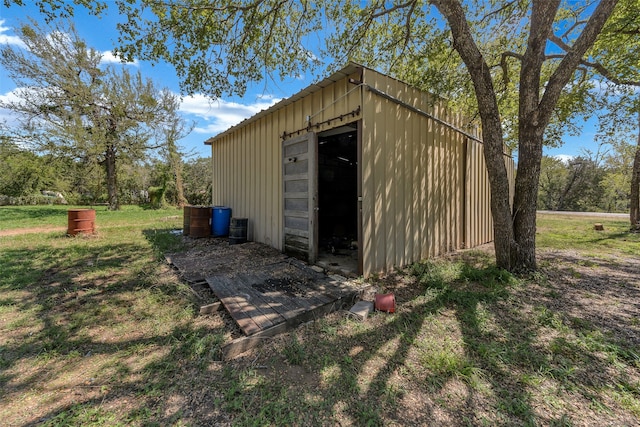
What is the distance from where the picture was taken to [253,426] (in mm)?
1410

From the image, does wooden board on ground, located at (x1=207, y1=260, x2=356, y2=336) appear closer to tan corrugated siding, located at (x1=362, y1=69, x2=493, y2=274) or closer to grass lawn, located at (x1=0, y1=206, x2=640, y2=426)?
grass lawn, located at (x1=0, y1=206, x2=640, y2=426)

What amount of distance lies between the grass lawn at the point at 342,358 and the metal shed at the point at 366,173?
1029 mm

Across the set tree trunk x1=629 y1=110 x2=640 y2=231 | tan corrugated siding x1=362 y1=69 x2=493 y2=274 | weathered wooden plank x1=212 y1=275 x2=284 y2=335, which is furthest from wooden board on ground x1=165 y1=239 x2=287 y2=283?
tree trunk x1=629 y1=110 x2=640 y2=231

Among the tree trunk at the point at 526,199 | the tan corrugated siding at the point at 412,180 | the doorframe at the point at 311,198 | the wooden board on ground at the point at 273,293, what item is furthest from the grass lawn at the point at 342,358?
the doorframe at the point at 311,198

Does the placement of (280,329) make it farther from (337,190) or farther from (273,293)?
(337,190)

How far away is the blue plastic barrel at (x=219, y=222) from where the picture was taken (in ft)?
21.6

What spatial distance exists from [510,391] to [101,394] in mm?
2685

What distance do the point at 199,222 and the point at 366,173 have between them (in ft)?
15.3

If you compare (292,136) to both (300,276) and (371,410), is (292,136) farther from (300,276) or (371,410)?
(371,410)

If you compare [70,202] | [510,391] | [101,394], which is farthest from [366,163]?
[70,202]

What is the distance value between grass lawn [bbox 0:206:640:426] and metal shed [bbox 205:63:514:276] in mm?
1029

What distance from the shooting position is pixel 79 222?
6.40 metres

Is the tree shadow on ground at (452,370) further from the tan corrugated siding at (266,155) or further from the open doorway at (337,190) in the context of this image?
the open doorway at (337,190)

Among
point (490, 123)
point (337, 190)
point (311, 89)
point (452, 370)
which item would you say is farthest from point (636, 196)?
point (452, 370)
